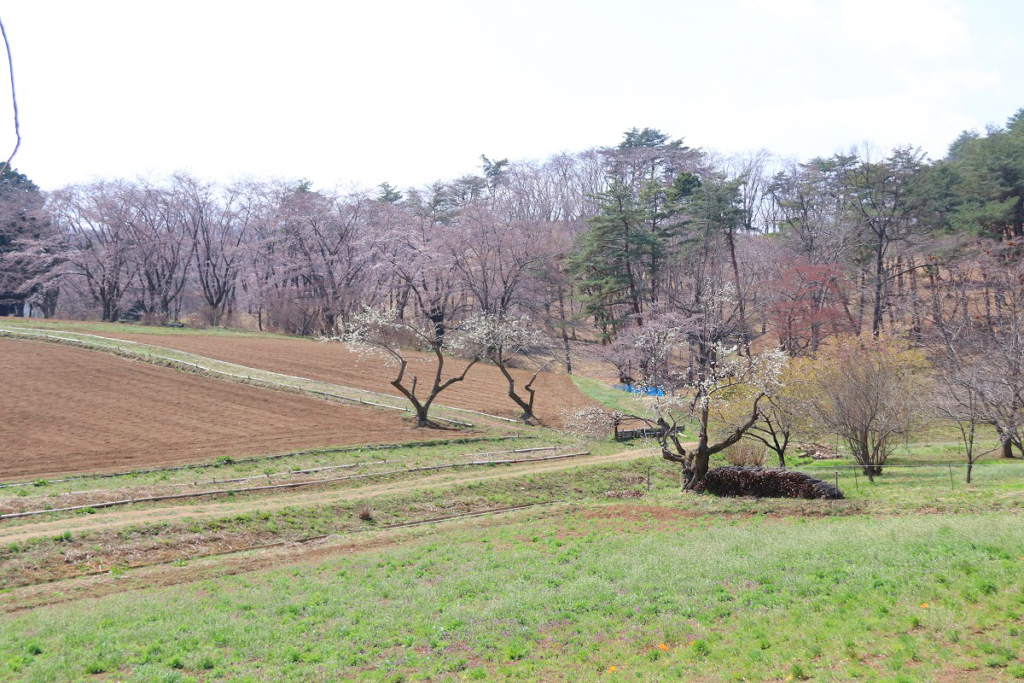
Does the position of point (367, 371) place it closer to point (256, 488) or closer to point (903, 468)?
point (256, 488)

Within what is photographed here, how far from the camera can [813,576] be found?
13.0 m

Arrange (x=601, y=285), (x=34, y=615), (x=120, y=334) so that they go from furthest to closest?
(x=601, y=285)
(x=120, y=334)
(x=34, y=615)

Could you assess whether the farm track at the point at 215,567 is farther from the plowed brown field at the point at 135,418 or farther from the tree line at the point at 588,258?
the tree line at the point at 588,258

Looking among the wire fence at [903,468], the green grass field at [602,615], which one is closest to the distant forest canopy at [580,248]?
the wire fence at [903,468]

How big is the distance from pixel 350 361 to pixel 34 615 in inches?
1772

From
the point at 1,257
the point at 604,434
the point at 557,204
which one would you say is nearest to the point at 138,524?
the point at 604,434

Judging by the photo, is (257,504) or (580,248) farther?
(580,248)

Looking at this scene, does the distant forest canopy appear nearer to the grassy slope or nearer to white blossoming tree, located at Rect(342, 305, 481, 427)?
white blossoming tree, located at Rect(342, 305, 481, 427)

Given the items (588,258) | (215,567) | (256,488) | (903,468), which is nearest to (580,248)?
(588,258)

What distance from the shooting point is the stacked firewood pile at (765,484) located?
2362 centimetres

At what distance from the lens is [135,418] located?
35.5m

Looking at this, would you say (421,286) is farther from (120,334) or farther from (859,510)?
(859,510)

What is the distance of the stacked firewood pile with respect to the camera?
2362 centimetres

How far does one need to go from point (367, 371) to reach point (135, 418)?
21.7 meters
